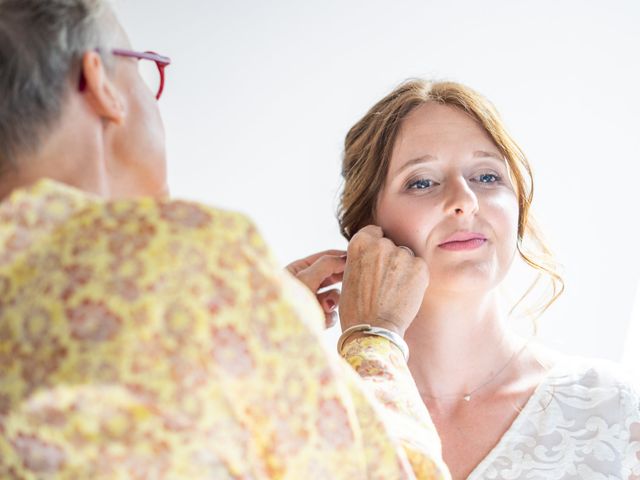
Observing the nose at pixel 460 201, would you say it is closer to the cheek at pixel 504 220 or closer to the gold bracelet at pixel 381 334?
the cheek at pixel 504 220

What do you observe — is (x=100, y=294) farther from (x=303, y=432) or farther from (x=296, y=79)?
(x=296, y=79)

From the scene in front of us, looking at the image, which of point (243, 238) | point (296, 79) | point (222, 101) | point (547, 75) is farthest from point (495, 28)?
point (243, 238)

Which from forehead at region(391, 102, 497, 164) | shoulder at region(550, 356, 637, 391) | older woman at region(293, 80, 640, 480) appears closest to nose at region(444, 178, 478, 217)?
older woman at region(293, 80, 640, 480)

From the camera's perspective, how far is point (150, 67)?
1.42 m

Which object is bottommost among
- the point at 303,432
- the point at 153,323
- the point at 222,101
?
the point at 222,101

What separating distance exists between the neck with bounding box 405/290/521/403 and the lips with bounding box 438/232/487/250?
0.10m

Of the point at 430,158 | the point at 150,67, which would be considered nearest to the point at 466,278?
the point at 430,158

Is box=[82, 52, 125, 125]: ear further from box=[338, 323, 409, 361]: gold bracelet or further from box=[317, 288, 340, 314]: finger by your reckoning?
box=[317, 288, 340, 314]: finger

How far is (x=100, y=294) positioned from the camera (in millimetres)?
871

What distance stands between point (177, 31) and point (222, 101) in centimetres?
Result: 26

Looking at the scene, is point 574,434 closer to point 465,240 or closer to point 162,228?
point 465,240

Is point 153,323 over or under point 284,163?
over

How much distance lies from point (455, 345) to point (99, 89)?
110cm

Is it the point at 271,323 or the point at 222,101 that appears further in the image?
the point at 222,101
